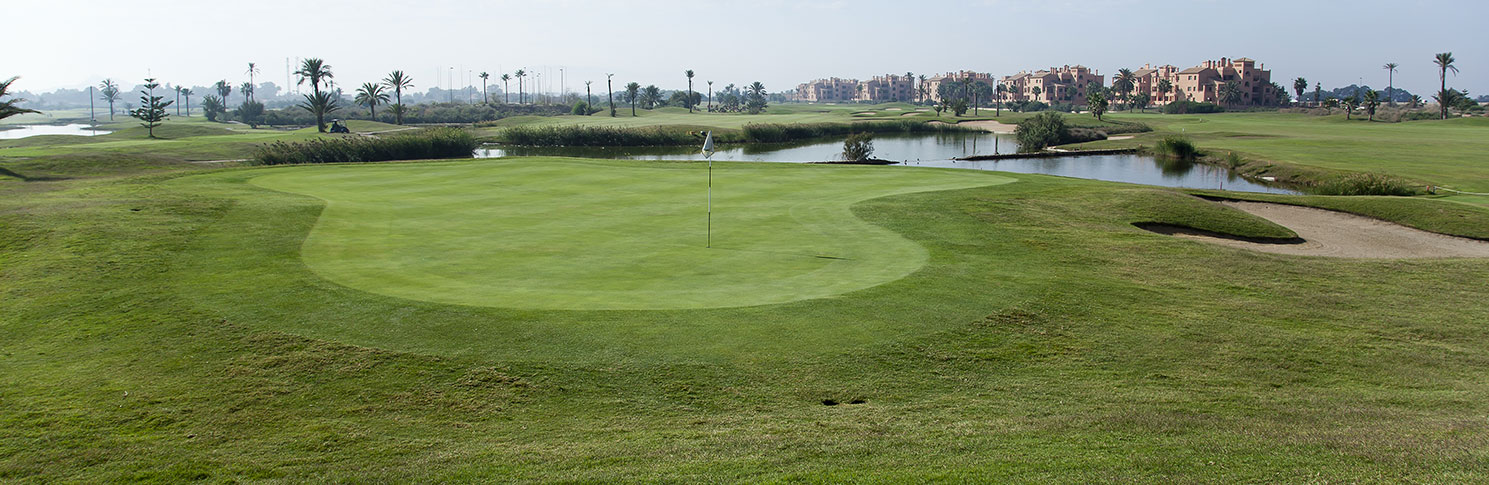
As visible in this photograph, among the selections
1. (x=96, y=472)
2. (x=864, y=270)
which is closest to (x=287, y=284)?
(x=96, y=472)

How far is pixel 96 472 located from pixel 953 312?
9818mm

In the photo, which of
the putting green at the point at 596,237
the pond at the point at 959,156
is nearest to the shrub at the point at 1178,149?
the pond at the point at 959,156

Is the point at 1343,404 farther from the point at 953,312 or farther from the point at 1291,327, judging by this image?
the point at 953,312

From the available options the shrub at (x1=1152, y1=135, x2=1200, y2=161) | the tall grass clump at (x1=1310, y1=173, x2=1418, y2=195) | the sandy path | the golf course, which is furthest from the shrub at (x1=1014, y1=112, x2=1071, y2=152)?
the golf course

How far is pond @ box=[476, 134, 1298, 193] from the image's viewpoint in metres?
50.8

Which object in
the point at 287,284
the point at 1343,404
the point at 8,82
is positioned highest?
the point at 8,82

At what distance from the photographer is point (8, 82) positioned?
38.2m

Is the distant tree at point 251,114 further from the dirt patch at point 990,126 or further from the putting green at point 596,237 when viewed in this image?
the putting green at point 596,237

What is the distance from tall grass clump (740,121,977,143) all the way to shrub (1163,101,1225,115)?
4527cm

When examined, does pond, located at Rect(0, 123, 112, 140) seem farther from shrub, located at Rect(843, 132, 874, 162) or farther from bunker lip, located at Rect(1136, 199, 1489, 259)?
bunker lip, located at Rect(1136, 199, 1489, 259)

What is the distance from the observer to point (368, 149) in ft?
184

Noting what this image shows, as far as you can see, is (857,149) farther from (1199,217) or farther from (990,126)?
(990,126)

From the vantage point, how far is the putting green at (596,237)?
13078 millimetres

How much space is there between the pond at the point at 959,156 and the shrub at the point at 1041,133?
2.08 meters
